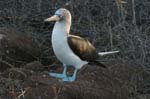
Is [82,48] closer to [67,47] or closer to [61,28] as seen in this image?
[67,47]

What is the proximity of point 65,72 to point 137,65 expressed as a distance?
120 cm

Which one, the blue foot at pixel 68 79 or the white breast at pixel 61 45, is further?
the blue foot at pixel 68 79

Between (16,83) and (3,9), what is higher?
(3,9)

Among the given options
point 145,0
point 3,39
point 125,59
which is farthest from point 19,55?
point 145,0

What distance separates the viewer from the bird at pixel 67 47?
5395 mm

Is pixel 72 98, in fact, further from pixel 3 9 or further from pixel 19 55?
pixel 3 9

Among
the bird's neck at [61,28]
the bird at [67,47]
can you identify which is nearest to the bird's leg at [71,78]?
the bird at [67,47]

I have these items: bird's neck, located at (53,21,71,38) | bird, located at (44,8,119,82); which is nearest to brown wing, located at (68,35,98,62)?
bird, located at (44,8,119,82)

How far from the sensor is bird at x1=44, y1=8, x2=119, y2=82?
17.7 ft

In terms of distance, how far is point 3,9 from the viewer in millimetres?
7801

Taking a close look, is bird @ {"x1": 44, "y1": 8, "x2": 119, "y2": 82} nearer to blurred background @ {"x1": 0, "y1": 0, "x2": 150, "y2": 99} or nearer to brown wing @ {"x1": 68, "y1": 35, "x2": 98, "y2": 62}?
brown wing @ {"x1": 68, "y1": 35, "x2": 98, "y2": 62}

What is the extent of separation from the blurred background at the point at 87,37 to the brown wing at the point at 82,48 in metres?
0.27

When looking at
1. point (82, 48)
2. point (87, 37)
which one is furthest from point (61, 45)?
point (87, 37)

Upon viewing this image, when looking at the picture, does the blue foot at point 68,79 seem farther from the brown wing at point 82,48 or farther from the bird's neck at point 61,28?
the bird's neck at point 61,28
